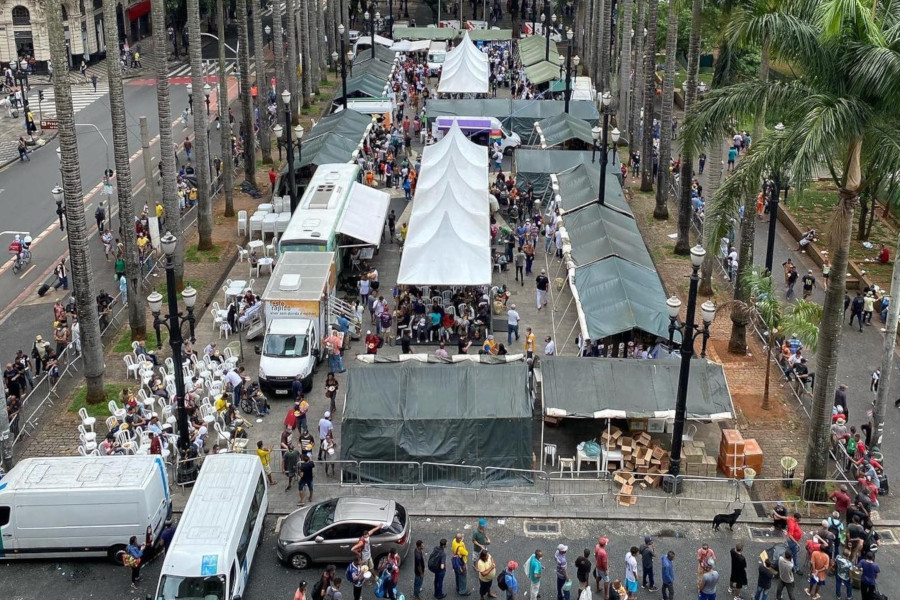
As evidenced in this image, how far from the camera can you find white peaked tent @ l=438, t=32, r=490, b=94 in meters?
62.4

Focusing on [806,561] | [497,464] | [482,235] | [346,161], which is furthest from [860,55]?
[346,161]

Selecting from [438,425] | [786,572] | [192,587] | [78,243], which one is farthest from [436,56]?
[192,587]

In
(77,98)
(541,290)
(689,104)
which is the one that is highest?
(689,104)

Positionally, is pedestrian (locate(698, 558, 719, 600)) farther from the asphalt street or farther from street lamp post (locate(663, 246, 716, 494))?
street lamp post (locate(663, 246, 716, 494))

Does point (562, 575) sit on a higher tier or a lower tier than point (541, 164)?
lower

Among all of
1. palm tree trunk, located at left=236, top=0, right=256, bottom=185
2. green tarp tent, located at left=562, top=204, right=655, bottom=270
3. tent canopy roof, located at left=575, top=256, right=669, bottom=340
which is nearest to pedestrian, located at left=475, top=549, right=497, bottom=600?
tent canopy roof, located at left=575, top=256, right=669, bottom=340

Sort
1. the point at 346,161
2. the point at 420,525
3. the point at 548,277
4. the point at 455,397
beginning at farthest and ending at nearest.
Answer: the point at 346,161 < the point at 548,277 < the point at 455,397 < the point at 420,525

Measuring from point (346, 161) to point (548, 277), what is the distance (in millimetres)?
11563

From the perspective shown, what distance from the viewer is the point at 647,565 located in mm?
21969

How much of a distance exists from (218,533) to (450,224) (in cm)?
1642

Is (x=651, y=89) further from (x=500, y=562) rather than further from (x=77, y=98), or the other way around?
(x=77, y=98)

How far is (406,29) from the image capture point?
279 ft

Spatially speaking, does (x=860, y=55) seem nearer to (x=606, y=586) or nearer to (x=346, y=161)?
(x=606, y=586)

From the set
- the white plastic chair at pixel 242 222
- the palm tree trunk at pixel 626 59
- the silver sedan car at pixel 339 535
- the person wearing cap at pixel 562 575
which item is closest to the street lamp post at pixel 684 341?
the person wearing cap at pixel 562 575
